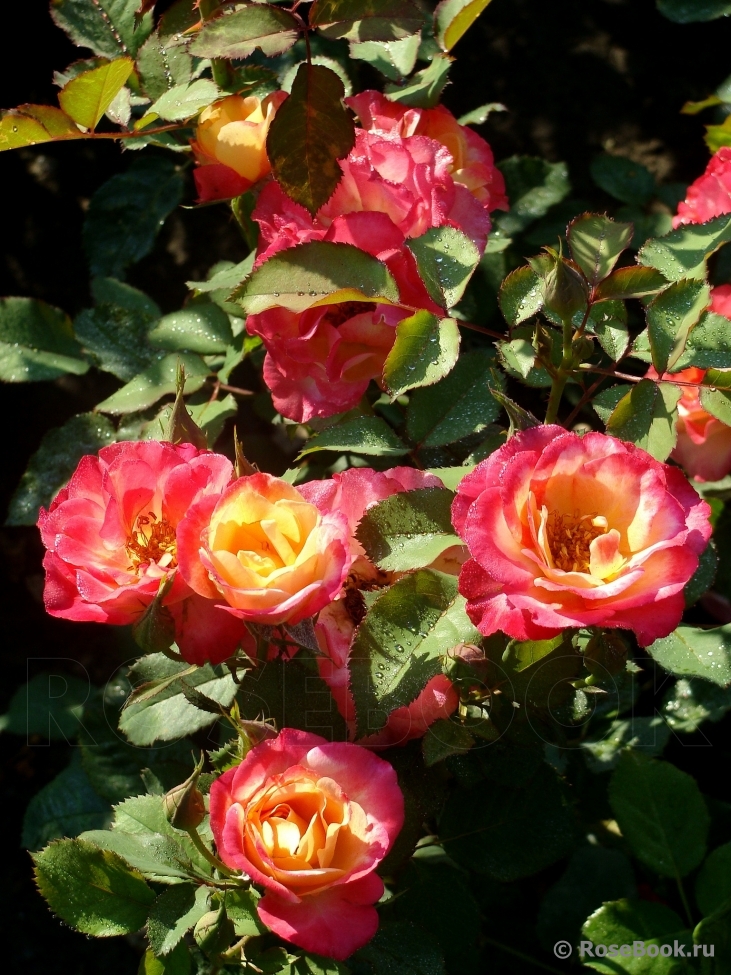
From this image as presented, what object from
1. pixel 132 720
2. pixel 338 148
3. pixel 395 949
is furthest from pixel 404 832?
pixel 338 148

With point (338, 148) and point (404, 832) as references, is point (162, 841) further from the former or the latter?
point (338, 148)

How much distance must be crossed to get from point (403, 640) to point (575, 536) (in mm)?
185

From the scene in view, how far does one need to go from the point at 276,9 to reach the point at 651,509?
61 cm

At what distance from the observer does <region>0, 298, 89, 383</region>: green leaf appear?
53.0 inches

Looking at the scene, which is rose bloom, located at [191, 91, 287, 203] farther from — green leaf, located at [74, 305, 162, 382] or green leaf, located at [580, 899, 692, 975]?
green leaf, located at [580, 899, 692, 975]

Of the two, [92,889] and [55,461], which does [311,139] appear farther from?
[92,889]

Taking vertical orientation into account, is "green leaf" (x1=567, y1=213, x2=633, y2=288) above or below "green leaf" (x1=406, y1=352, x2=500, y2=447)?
above

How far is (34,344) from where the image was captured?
1.38m

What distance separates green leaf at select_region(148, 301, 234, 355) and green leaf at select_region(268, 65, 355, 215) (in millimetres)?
349

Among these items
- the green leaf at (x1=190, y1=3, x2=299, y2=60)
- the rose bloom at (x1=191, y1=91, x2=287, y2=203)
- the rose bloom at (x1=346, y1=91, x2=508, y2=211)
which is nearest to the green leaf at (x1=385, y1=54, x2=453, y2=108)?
the rose bloom at (x1=346, y1=91, x2=508, y2=211)

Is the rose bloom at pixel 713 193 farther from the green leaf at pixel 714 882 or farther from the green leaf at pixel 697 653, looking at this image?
the green leaf at pixel 714 882

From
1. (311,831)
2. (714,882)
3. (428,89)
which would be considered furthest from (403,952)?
(428,89)

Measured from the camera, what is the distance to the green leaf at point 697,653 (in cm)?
99

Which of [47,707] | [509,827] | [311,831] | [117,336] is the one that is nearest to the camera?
[311,831]
